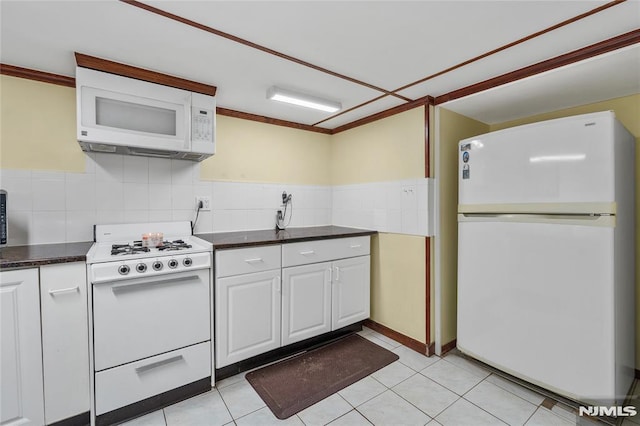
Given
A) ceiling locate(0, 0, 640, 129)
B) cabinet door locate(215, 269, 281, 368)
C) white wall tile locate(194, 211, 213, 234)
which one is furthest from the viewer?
white wall tile locate(194, 211, 213, 234)

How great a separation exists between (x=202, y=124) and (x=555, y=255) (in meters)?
2.44

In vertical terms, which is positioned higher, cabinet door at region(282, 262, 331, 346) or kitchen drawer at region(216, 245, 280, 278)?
kitchen drawer at region(216, 245, 280, 278)

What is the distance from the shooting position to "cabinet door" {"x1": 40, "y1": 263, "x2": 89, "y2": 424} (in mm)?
1513

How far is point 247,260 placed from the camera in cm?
210

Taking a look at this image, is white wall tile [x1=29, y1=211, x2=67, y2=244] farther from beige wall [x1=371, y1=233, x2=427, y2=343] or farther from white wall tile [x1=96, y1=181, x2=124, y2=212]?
beige wall [x1=371, y1=233, x2=427, y2=343]

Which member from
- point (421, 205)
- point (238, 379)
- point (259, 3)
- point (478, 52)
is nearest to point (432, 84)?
point (478, 52)

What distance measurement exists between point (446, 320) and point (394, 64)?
203 cm

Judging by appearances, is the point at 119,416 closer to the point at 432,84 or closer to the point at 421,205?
the point at 421,205

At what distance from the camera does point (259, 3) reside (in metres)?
1.28

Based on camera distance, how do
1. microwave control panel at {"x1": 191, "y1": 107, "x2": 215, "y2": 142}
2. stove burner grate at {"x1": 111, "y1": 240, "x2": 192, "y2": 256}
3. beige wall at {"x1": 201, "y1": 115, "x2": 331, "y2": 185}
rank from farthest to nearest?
beige wall at {"x1": 201, "y1": 115, "x2": 331, "y2": 185} < microwave control panel at {"x1": 191, "y1": 107, "x2": 215, "y2": 142} < stove burner grate at {"x1": 111, "y1": 240, "x2": 192, "y2": 256}

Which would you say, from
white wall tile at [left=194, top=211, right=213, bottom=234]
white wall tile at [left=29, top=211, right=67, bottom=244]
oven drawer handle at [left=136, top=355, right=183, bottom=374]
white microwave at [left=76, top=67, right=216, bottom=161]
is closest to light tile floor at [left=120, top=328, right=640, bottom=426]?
oven drawer handle at [left=136, top=355, right=183, bottom=374]

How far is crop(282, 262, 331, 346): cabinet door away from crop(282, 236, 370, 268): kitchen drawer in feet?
0.19

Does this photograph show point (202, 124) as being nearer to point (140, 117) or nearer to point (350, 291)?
point (140, 117)

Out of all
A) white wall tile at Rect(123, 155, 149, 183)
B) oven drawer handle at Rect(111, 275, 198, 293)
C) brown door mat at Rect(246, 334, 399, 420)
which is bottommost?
brown door mat at Rect(246, 334, 399, 420)
